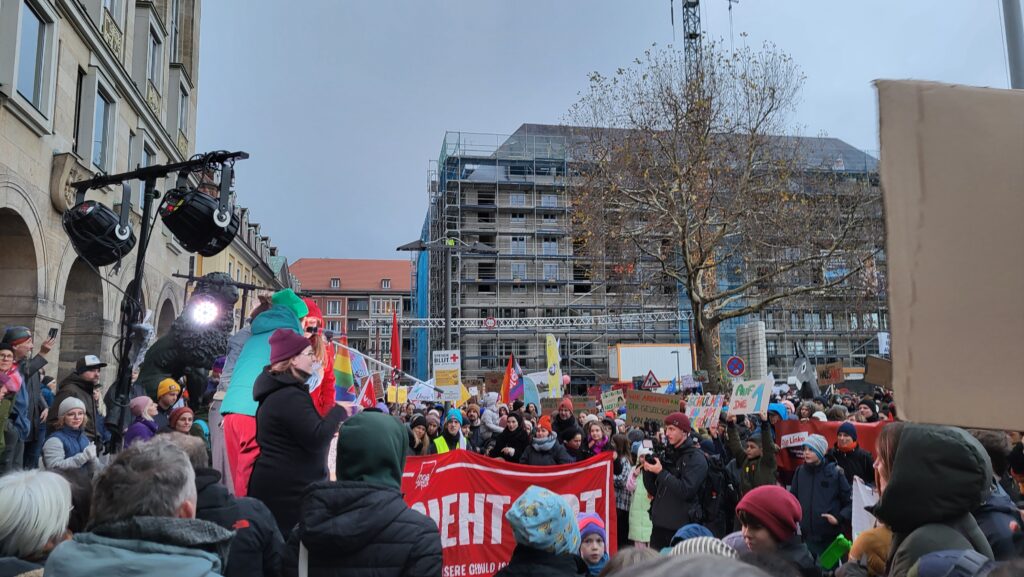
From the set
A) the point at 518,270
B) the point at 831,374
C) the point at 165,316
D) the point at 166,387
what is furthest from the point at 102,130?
the point at 518,270

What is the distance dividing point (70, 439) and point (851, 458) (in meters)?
6.48

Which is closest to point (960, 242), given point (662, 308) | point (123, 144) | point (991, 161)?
point (991, 161)

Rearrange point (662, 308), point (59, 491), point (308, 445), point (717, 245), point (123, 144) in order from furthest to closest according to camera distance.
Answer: point (662, 308) < point (717, 245) < point (123, 144) < point (308, 445) < point (59, 491)

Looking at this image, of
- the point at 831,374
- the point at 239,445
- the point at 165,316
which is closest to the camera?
the point at 239,445

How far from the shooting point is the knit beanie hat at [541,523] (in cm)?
310

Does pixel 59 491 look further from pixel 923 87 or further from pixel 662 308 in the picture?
pixel 662 308

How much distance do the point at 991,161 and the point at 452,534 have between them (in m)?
5.59

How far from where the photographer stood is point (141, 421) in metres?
5.91

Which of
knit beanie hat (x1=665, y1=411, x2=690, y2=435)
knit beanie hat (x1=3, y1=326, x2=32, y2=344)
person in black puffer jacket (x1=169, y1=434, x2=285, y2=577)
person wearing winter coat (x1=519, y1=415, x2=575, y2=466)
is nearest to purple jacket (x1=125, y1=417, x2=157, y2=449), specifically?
knit beanie hat (x1=3, y1=326, x2=32, y2=344)

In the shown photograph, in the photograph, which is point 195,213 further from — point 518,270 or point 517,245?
point 517,245

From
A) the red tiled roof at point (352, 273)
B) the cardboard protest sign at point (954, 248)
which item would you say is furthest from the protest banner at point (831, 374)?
the red tiled roof at point (352, 273)

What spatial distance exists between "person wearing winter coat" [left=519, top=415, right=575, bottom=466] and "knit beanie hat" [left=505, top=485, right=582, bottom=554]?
204 inches

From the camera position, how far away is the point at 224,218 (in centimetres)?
748

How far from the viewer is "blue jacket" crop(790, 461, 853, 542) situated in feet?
19.5
